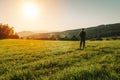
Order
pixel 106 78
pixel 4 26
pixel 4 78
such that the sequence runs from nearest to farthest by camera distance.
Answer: pixel 106 78, pixel 4 78, pixel 4 26

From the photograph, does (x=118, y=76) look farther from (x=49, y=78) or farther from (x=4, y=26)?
(x=4, y=26)

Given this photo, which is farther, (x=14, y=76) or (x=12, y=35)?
(x=12, y=35)

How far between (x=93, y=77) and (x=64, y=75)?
123 cm

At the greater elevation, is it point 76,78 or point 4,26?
point 4,26

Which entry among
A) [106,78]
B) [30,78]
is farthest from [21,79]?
[106,78]

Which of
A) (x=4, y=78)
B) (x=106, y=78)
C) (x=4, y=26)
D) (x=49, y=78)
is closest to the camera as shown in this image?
(x=106, y=78)

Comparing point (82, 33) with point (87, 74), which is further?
point (82, 33)

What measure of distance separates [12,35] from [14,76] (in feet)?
341

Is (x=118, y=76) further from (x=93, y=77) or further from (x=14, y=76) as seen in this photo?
(x=14, y=76)

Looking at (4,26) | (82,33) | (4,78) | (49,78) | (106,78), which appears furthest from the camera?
(4,26)

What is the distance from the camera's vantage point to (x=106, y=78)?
6.96m

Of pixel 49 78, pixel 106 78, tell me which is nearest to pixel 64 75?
pixel 49 78

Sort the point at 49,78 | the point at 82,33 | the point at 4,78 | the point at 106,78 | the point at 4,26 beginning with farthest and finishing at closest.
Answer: the point at 4,26, the point at 82,33, the point at 4,78, the point at 49,78, the point at 106,78

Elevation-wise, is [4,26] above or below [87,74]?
above
